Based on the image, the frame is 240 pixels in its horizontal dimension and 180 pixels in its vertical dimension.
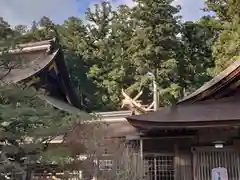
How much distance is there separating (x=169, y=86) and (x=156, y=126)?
47.2ft

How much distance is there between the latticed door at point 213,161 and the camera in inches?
310

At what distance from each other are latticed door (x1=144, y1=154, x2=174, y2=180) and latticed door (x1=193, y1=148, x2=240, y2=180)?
2.20ft

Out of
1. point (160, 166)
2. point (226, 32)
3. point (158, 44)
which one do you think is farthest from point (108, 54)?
point (160, 166)

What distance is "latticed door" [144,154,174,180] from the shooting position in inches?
337

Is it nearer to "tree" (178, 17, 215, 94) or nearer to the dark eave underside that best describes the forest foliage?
"tree" (178, 17, 215, 94)

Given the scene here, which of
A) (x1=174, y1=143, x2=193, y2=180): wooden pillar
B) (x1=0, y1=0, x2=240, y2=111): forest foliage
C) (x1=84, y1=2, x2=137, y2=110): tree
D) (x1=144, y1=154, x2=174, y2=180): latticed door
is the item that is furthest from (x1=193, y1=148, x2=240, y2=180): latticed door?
(x1=84, y1=2, x2=137, y2=110): tree

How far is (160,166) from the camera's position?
8.69 m

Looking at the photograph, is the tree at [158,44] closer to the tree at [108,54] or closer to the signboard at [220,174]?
the tree at [108,54]

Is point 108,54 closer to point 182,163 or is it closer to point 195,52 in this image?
point 195,52

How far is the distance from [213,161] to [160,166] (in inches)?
48.8

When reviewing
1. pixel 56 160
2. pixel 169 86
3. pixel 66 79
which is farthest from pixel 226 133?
pixel 169 86

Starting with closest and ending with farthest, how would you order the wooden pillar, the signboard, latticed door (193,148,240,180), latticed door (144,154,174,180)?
the signboard
latticed door (193,148,240,180)
the wooden pillar
latticed door (144,154,174,180)

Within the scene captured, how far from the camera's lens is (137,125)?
766 cm

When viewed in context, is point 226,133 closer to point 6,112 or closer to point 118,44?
point 6,112
